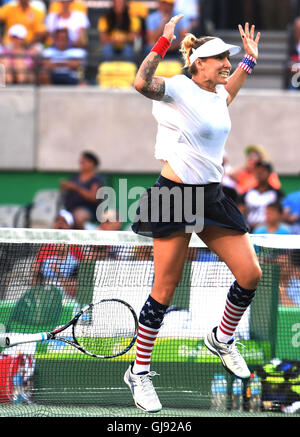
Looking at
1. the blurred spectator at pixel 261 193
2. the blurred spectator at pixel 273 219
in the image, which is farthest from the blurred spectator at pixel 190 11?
the blurred spectator at pixel 273 219

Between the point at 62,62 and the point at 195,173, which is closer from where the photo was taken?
the point at 195,173

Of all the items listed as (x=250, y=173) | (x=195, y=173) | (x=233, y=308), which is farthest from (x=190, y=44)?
(x=250, y=173)

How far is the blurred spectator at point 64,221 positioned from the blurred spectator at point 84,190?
628 mm

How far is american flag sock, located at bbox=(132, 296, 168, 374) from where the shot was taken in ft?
17.7

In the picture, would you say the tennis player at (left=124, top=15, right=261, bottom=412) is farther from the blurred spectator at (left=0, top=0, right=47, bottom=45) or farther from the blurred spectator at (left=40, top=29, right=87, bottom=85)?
the blurred spectator at (left=0, top=0, right=47, bottom=45)

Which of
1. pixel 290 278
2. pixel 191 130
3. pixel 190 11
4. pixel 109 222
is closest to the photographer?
pixel 191 130

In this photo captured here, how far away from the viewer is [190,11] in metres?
12.4

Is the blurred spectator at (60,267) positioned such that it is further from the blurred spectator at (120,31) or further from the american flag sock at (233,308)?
the blurred spectator at (120,31)

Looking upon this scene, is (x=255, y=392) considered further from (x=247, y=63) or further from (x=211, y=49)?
(x=211, y=49)

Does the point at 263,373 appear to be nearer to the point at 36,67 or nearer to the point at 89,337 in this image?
the point at 89,337

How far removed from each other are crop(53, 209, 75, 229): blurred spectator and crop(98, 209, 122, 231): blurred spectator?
1.03 feet

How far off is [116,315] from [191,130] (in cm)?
150
